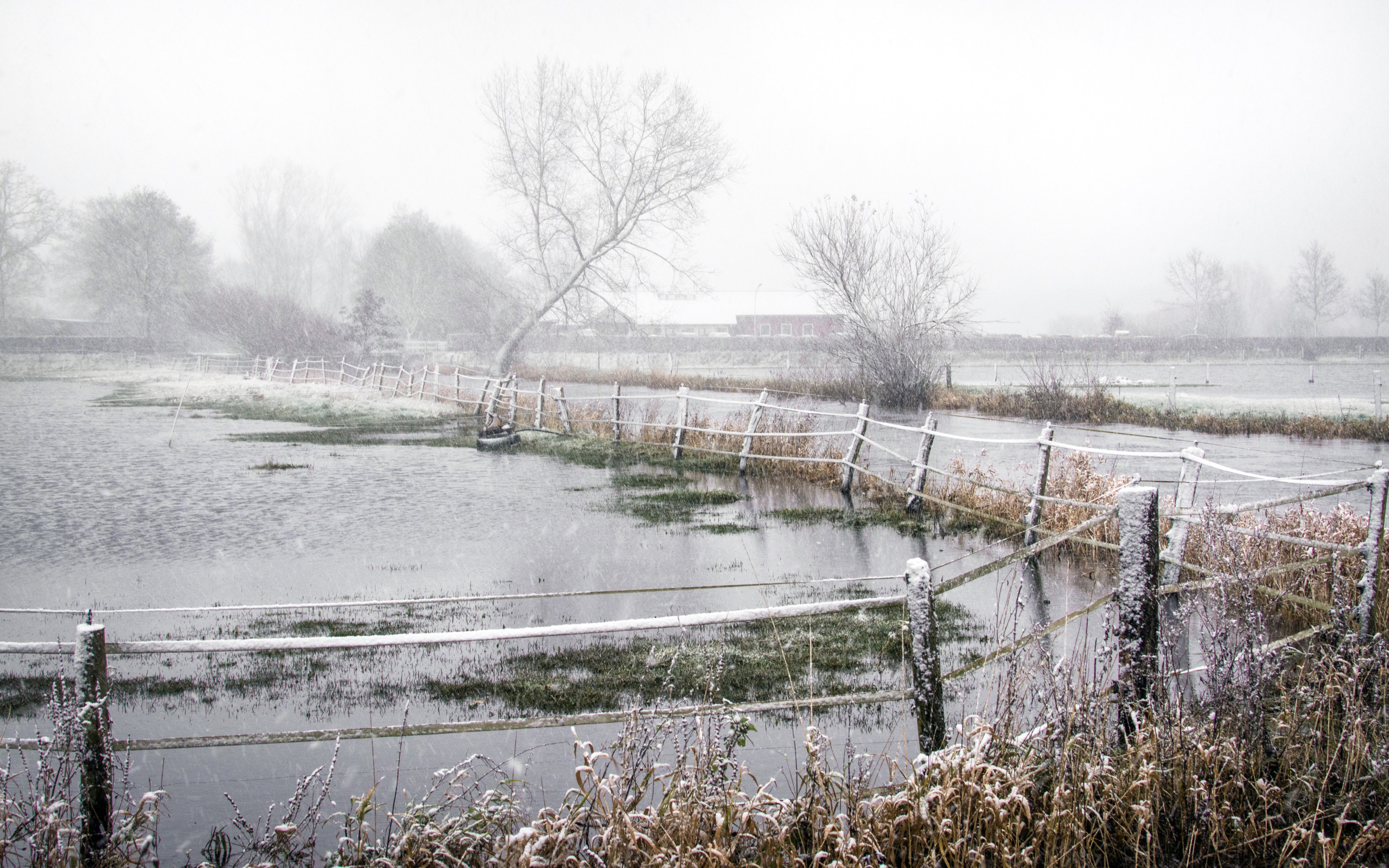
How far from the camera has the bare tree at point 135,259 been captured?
5303 centimetres

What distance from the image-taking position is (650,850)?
8.87 feet

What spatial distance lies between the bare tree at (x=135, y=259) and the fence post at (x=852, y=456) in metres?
52.3

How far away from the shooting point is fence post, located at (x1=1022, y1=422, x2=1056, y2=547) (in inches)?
328

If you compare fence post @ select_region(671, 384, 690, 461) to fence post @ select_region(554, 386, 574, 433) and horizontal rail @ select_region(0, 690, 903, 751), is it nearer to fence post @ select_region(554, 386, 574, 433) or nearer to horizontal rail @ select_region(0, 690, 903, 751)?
fence post @ select_region(554, 386, 574, 433)

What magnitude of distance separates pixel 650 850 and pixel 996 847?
110 cm

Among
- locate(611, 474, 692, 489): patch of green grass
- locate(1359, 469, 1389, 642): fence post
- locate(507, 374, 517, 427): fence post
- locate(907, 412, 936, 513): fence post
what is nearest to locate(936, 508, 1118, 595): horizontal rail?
locate(1359, 469, 1389, 642): fence post

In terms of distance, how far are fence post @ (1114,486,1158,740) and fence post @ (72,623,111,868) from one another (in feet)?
12.2

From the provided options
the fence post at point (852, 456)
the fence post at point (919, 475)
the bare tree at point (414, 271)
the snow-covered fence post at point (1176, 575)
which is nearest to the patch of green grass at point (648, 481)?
the fence post at point (852, 456)

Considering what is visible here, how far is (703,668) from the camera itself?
512cm

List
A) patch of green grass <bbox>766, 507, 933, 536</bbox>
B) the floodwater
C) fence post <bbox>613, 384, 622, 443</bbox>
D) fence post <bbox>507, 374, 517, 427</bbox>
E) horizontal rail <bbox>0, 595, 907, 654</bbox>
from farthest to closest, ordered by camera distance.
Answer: fence post <bbox>507, 374, 517, 427</bbox>, fence post <bbox>613, 384, 622, 443</bbox>, patch of green grass <bbox>766, 507, 933, 536</bbox>, the floodwater, horizontal rail <bbox>0, 595, 907, 654</bbox>

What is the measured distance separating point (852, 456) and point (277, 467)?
30.7 ft

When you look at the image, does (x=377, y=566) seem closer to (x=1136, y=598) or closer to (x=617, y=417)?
(x=1136, y=598)

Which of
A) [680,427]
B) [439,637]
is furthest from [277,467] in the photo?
[439,637]

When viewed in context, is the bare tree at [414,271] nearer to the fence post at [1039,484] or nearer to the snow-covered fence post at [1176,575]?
the fence post at [1039,484]
